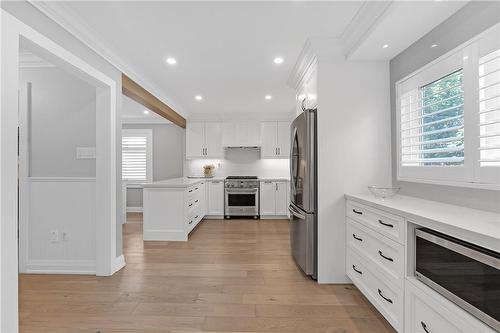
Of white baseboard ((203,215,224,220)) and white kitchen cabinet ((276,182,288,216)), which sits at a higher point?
white kitchen cabinet ((276,182,288,216))

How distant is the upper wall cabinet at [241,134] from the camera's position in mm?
6105

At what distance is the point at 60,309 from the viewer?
213 cm

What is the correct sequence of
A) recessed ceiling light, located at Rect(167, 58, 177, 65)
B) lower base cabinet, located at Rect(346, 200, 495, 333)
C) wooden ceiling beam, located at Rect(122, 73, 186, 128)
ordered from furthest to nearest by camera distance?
wooden ceiling beam, located at Rect(122, 73, 186, 128) < recessed ceiling light, located at Rect(167, 58, 177, 65) < lower base cabinet, located at Rect(346, 200, 495, 333)

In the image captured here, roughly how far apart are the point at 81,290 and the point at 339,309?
238cm

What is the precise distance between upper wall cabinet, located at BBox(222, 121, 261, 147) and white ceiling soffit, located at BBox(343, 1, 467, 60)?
12.0 ft

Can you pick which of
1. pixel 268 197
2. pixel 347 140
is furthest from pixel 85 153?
pixel 268 197

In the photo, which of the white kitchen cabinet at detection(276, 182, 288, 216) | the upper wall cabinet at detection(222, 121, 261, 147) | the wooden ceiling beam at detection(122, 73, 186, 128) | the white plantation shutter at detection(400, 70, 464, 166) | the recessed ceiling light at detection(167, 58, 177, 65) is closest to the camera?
the white plantation shutter at detection(400, 70, 464, 166)

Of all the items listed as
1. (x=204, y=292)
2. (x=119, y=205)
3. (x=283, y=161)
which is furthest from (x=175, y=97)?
(x=204, y=292)

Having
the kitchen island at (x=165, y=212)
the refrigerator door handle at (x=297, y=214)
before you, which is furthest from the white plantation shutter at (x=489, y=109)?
the kitchen island at (x=165, y=212)

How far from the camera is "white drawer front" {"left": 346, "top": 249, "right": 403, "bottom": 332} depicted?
167 cm

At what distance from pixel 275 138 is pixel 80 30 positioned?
4.45 m

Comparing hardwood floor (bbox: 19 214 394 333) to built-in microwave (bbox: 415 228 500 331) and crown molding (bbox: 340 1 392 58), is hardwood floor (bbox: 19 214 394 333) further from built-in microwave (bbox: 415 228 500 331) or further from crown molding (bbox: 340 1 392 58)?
crown molding (bbox: 340 1 392 58)

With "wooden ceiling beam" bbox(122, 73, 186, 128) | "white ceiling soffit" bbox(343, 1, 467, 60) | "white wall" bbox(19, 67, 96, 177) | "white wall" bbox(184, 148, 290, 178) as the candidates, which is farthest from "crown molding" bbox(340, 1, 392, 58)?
"white wall" bbox(184, 148, 290, 178)

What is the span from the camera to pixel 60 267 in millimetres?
2842
